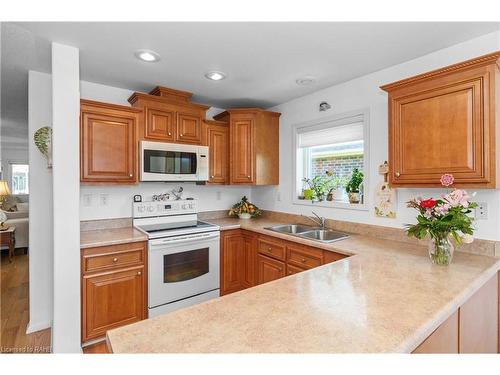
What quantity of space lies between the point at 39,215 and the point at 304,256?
247cm

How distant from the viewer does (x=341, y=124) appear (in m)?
2.85

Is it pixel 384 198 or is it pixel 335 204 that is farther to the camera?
pixel 335 204

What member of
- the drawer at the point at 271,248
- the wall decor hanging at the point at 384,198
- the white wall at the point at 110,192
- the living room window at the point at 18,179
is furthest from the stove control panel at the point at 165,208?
the living room window at the point at 18,179

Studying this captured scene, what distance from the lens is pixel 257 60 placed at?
7.47 feet

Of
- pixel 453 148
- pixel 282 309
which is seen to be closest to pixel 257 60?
pixel 453 148

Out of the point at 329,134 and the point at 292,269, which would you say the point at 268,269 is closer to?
the point at 292,269

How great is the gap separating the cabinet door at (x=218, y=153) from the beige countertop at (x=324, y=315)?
204cm

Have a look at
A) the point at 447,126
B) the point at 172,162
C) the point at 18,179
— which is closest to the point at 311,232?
the point at 447,126

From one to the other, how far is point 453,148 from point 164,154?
2.47 meters

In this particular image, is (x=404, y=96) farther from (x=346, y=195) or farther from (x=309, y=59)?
(x=346, y=195)

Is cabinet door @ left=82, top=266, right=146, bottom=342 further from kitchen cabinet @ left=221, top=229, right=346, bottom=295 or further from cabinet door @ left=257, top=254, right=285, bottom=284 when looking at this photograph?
cabinet door @ left=257, top=254, right=285, bottom=284

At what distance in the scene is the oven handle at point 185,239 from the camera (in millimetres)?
2471

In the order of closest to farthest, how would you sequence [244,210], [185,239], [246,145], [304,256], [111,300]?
1. [111,300]
2. [304,256]
3. [185,239]
4. [246,145]
5. [244,210]

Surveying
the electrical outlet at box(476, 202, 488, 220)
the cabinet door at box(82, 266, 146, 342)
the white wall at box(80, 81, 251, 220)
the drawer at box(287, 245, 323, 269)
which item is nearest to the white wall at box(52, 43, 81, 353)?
the cabinet door at box(82, 266, 146, 342)
